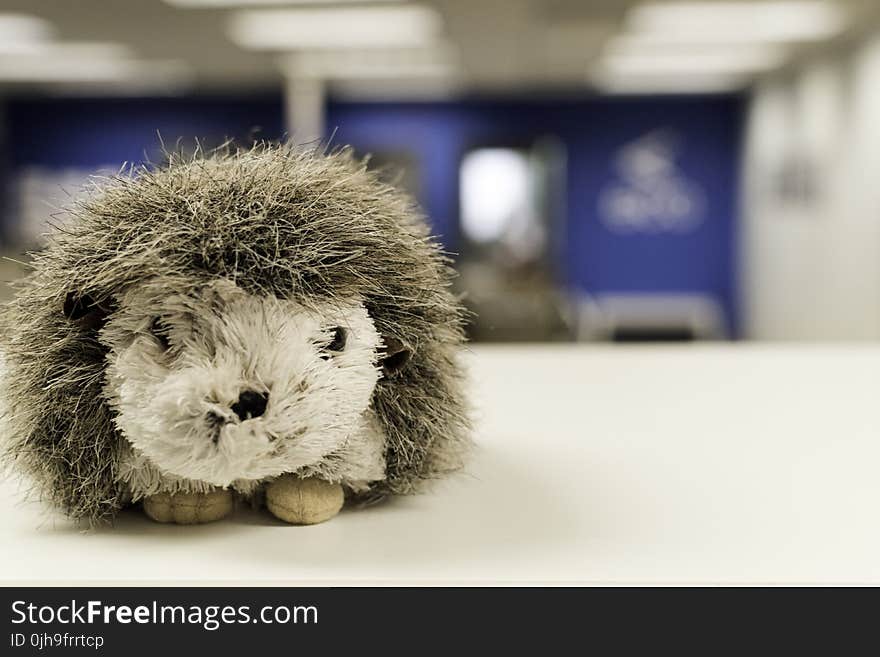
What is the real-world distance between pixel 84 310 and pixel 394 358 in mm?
212

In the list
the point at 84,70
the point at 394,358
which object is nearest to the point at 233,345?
the point at 394,358

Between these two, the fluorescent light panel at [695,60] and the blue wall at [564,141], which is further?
the blue wall at [564,141]

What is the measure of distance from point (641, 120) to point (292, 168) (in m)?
6.68

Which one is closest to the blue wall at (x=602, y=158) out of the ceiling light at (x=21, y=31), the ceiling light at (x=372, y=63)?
the ceiling light at (x=372, y=63)

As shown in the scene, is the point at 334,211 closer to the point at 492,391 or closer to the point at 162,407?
the point at 162,407

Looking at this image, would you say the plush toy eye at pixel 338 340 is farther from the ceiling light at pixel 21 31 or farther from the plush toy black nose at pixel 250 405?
the ceiling light at pixel 21 31

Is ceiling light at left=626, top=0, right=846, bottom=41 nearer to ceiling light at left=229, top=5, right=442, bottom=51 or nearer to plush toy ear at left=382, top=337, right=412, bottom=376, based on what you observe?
ceiling light at left=229, top=5, right=442, bottom=51

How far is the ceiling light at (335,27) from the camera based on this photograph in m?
3.98

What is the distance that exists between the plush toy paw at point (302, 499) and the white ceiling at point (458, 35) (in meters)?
3.30

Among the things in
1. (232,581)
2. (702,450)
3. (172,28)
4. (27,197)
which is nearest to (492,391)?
(702,450)

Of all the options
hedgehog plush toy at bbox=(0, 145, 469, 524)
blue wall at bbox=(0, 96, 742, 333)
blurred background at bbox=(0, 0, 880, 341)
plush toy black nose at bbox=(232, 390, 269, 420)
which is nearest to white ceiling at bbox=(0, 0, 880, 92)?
blurred background at bbox=(0, 0, 880, 341)

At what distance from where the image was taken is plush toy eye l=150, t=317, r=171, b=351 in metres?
0.57
